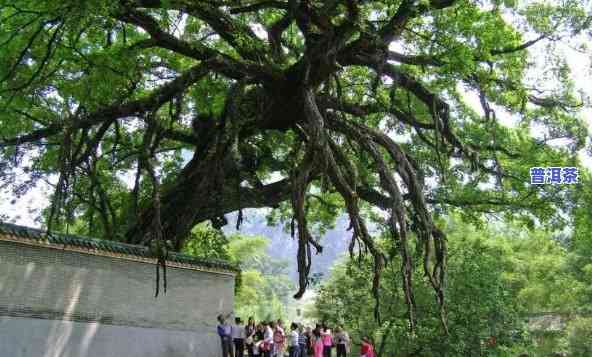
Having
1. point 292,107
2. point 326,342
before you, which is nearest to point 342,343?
point 326,342

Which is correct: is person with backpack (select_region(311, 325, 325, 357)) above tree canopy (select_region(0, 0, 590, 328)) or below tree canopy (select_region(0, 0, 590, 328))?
below

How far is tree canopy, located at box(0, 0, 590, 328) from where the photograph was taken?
9320 millimetres

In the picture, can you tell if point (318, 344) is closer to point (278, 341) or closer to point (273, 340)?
point (278, 341)

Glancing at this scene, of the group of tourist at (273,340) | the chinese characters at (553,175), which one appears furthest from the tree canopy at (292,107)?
the group of tourist at (273,340)

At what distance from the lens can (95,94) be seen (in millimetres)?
10898

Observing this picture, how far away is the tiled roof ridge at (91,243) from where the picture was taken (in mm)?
9344

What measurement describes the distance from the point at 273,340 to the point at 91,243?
15.9 feet

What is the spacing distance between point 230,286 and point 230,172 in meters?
3.32

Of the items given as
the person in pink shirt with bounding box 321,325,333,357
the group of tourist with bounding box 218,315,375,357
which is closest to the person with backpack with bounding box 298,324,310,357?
the group of tourist with bounding box 218,315,375,357

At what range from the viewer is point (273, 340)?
529 inches

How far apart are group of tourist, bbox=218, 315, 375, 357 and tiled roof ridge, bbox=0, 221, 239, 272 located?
52.6 inches

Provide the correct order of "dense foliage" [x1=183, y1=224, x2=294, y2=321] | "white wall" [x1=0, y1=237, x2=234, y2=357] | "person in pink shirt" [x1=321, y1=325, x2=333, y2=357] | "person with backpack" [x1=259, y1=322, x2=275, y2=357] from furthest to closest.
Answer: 1. "dense foliage" [x1=183, y1=224, x2=294, y2=321]
2. "person in pink shirt" [x1=321, y1=325, x2=333, y2=357]
3. "person with backpack" [x1=259, y1=322, x2=275, y2=357]
4. "white wall" [x1=0, y1=237, x2=234, y2=357]

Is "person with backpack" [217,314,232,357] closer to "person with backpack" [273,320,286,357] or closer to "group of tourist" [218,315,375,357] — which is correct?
"group of tourist" [218,315,375,357]

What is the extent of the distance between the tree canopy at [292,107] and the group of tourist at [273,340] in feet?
7.19
